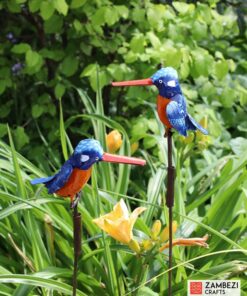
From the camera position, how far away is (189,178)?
2.41 metres

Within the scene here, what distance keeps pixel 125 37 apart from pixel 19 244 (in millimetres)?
1049

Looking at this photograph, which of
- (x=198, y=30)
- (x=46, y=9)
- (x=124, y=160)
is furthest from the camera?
(x=198, y=30)

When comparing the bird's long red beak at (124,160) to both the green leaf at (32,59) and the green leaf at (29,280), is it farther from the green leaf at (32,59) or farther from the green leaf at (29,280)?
the green leaf at (32,59)

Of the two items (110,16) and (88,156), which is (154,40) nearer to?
(110,16)

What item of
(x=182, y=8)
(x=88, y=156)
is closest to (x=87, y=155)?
(x=88, y=156)

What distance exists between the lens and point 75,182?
4.52ft

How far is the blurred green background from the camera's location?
1760mm

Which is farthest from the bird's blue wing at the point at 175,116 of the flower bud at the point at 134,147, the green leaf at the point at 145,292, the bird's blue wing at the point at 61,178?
the flower bud at the point at 134,147

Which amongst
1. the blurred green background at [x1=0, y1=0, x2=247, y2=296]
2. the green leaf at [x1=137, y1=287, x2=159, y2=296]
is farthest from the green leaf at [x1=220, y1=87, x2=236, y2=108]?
the green leaf at [x1=137, y1=287, x2=159, y2=296]

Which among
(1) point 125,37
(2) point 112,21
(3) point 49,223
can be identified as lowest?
(3) point 49,223

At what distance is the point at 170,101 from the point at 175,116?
0.16 ft

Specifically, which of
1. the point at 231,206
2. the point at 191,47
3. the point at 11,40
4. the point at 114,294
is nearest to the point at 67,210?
the point at 114,294

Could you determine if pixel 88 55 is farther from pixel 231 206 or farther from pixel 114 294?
pixel 114 294

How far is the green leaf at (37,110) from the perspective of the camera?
2426mm
